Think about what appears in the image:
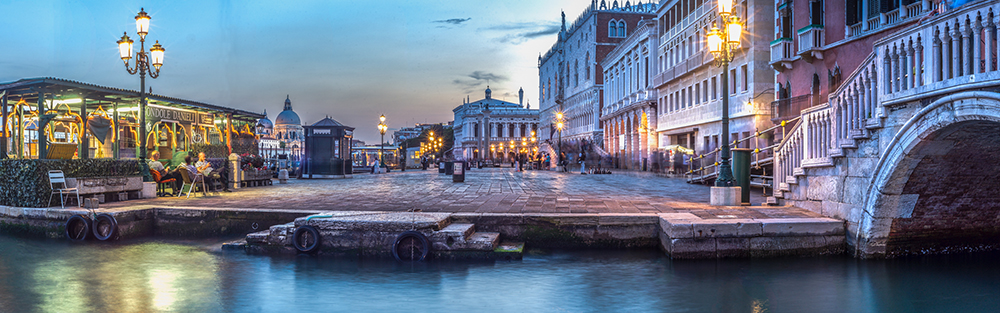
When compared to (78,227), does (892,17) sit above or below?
above

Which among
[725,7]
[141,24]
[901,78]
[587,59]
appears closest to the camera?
→ [901,78]

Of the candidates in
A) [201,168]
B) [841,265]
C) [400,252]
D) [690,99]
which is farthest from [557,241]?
[690,99]

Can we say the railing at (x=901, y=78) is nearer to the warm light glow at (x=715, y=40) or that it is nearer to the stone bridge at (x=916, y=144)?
the stone bridge at (x=916, y=144)

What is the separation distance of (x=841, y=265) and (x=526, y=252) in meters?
4.23

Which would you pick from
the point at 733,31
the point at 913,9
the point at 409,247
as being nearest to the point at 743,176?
the point at 733,31

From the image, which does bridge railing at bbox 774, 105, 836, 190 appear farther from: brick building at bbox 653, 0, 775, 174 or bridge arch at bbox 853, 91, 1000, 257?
brick building at bbox 653, 0, 775, 174

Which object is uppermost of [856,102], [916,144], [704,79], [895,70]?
[704,79]

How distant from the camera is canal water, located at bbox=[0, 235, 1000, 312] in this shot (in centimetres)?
695

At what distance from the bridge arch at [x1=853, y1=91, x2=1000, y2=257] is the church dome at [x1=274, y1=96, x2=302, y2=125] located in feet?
497

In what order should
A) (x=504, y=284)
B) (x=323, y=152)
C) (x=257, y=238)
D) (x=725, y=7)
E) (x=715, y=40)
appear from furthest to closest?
(x=323, y=152) < (x=715, y=40) < (x=725, y=7) < (x=257, y=238) < (x=504, y=284)

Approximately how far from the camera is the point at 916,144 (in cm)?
716

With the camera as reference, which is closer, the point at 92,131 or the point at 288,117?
the point at 92,131

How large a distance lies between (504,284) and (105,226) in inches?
287

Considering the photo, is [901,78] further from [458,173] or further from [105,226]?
[458,173]
